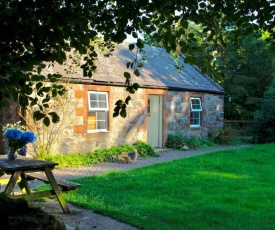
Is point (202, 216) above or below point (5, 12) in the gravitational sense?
below

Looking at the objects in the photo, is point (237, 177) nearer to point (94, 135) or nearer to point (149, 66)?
point (94, 135)

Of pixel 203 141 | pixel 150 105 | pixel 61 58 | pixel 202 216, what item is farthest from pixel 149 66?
pixel 61 58

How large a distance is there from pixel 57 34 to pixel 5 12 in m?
0.38

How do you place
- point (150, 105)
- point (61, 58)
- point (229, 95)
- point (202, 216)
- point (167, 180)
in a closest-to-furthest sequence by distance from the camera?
point (61, 58), point (202, 216), point (167, 180), point (150, 105), point (229, 95)

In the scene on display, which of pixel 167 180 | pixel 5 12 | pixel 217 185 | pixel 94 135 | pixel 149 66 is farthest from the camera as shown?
pixel 149 66

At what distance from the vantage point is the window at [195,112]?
644 inches

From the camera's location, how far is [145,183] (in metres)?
7.35

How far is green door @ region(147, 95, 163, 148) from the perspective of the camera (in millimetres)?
14688

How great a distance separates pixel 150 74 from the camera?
49.0ft

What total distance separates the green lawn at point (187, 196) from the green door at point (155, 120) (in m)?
4.90

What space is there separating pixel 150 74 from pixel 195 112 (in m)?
3.26

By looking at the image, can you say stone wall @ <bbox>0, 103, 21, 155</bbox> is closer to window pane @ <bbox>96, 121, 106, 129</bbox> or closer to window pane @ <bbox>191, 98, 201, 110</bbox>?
window pane @ <bbox>96, 121, 106, 129</bbox>

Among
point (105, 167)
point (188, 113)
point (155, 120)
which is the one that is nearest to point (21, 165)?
point (105, 167)

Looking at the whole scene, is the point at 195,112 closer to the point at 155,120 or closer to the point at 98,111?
the point at 155,120
